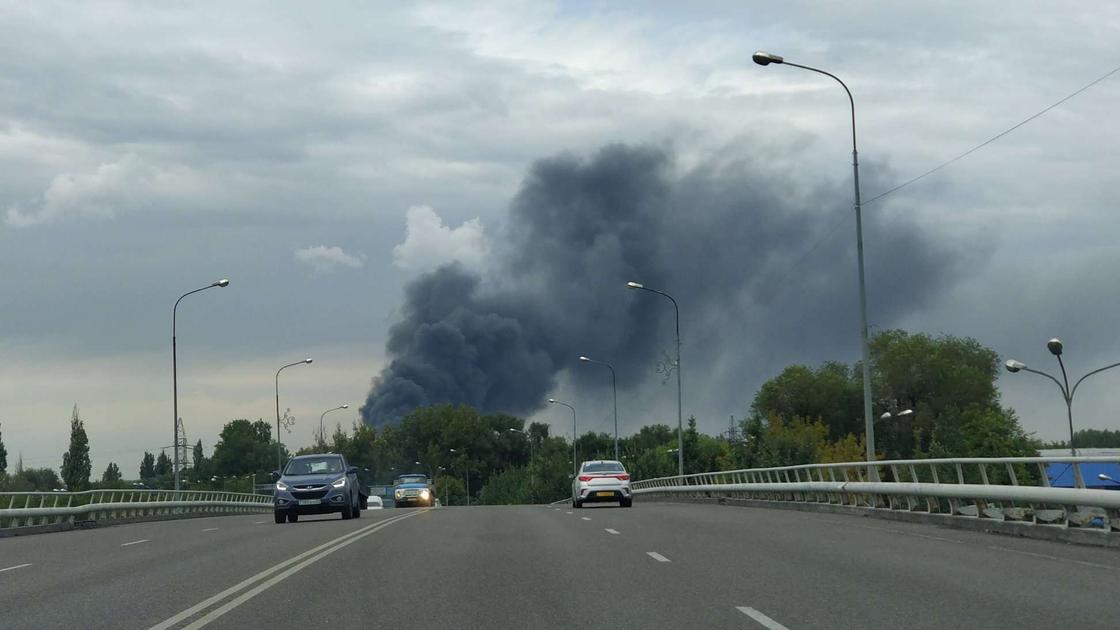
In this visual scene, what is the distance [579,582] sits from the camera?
13.0 metres

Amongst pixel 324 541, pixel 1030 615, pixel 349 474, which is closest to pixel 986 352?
pixel 349 474

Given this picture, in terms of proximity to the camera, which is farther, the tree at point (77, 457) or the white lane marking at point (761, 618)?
the tree at point (77, 457)

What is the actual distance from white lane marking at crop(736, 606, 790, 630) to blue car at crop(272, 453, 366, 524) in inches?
890

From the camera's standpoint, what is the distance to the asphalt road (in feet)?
33.7

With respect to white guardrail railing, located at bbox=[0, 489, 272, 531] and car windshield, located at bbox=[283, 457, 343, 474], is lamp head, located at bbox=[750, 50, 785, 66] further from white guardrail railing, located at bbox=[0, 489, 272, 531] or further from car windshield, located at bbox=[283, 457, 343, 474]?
white guardrail railing, located at bbox=[0, 489, 272, 531]

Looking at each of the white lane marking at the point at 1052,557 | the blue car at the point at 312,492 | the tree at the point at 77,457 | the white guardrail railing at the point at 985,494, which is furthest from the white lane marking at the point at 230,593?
the tree at the point at 77,457

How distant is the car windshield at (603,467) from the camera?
42.2 metres

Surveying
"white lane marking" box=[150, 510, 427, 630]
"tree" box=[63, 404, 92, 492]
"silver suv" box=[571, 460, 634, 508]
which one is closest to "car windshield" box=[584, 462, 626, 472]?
"silver suv" box=[571, 460, 634, 508]

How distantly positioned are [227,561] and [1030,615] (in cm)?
1033

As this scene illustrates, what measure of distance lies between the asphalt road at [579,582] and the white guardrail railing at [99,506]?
1181cm

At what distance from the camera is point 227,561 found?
16.9 m

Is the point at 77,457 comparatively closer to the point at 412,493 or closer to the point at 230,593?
the point at 412,493

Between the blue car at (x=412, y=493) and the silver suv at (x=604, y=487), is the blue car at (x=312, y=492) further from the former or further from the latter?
the blue car at (x=412, y=493)

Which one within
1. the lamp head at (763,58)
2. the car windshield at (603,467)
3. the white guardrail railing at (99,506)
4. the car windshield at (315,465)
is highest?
the lamp head at (763,58)
